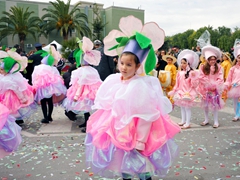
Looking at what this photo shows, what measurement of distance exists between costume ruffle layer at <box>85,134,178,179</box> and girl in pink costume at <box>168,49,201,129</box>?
3.22m

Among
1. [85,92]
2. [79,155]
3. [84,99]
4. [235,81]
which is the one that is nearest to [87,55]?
[85,92]

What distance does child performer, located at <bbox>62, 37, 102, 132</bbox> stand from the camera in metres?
5.37

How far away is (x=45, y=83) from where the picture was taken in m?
6.11

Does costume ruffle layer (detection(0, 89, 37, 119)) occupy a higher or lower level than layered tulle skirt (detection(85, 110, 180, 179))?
lower

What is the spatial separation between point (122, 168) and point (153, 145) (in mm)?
346

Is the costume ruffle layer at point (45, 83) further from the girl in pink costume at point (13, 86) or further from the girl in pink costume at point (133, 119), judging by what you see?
the girl in pink costume at point (133, 119)

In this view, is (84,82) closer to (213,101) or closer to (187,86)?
(187,86)

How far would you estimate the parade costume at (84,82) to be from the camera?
537 cm

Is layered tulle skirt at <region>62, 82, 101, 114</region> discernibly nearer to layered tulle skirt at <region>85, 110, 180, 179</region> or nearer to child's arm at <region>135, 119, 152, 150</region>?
layered tulle skirt at <region>85, 110, 180, 179</region>

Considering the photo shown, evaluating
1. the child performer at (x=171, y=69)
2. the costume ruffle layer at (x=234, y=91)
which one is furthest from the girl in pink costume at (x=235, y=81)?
the child performer at (x=171, y=69)

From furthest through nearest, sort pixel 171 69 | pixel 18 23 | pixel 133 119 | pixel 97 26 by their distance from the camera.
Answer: pixel 97 26
pixel 18 23
pixel 171 69
pixel 133 119

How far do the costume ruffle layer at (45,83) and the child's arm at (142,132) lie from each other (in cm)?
397

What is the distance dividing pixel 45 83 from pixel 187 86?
311 centimetres

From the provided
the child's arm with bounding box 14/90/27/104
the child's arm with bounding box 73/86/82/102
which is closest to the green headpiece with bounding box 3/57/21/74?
the child's arm with bounding box 14/90/27/104
